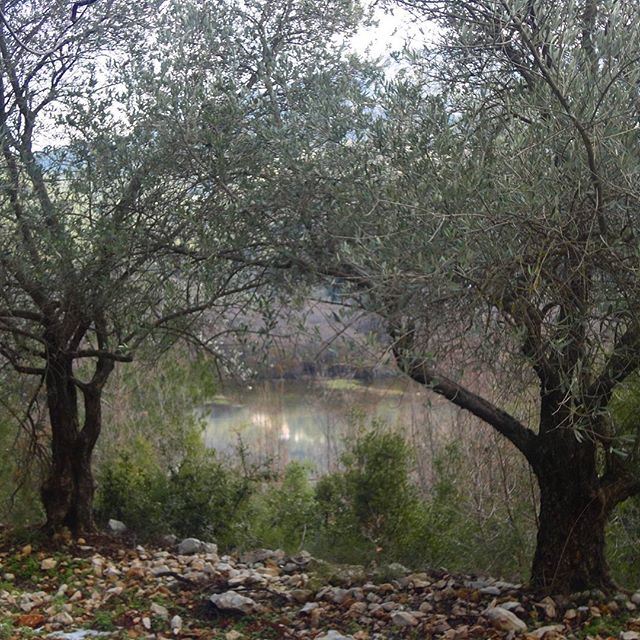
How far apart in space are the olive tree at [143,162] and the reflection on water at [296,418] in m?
5.13

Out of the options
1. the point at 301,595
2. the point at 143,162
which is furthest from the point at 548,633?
the point at 143,162

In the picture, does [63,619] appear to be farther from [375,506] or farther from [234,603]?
[375,506]

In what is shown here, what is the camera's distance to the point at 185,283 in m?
6.11

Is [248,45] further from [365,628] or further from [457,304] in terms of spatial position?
[365,628]

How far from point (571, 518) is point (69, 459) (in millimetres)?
4137

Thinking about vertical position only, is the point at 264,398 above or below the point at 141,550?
above

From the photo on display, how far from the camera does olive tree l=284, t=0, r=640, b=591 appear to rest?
3.93 metres

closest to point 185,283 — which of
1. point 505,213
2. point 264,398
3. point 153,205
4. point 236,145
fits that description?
point 153,205

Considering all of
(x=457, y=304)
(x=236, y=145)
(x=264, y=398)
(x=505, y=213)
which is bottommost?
(x=264, y=398)

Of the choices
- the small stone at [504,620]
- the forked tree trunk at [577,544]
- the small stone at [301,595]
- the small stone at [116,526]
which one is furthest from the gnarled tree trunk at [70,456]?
the forked tree trunk at [577,544]

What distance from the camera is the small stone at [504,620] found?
520cm

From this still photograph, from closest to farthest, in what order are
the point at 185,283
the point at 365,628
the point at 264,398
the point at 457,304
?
the point at 457,304 < the point at 365,628 < the point at 185,283 < the point at 264,398

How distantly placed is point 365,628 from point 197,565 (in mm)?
1942

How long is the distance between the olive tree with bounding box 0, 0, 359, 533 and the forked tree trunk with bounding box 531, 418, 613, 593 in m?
2.12
